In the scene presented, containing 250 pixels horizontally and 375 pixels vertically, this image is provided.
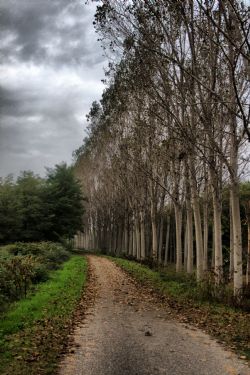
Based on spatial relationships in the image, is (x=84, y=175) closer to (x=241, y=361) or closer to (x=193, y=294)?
(x=193, y=294)

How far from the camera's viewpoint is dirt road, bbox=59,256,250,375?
6684 mm

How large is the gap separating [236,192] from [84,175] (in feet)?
→ 143

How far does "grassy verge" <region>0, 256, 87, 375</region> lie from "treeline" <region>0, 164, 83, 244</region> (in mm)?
27407

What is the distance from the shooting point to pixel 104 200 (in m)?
48.8

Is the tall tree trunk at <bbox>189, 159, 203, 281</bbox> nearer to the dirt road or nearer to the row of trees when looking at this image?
the row of trees

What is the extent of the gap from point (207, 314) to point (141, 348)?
4171mm

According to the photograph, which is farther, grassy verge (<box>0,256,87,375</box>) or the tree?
the tree

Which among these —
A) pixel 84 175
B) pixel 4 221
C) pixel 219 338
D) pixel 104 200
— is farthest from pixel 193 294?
A: pixel 84 175

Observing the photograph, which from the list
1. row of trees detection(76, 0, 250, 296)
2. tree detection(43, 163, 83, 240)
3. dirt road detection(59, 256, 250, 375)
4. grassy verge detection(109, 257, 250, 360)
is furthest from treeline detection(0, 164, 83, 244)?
dirt road detection(59, 256, 250, 375)

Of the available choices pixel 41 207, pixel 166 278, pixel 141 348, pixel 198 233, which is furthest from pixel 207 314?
pixel 41 207

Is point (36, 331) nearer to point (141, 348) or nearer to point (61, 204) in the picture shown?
point (141, 348)

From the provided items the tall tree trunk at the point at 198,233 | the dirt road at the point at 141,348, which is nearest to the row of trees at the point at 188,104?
the tall tree trunk at the point at 198,233

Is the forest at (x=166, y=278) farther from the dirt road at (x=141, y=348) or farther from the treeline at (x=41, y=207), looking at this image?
the treeline at (x=41, y=207)

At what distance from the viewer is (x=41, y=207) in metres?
46.1
